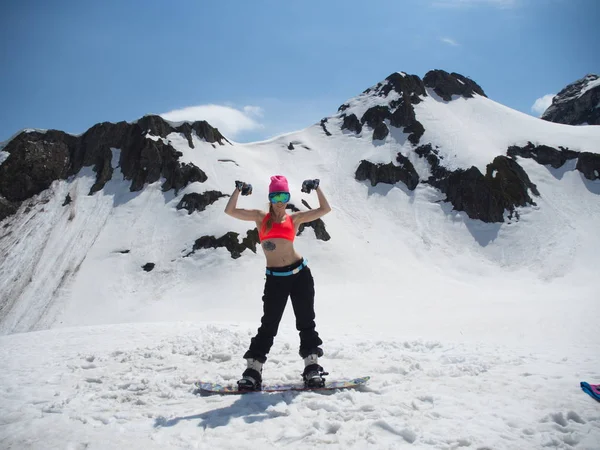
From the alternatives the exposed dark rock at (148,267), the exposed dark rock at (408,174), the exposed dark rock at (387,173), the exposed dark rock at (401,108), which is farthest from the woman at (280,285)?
the exposed dark rock at (401,108)

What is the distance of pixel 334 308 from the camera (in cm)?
2491

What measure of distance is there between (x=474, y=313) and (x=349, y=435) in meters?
19.1

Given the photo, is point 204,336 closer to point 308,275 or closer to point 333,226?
point 308,275

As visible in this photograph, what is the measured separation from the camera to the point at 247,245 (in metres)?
33.2

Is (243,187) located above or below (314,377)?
above

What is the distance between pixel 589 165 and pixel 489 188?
560 inches

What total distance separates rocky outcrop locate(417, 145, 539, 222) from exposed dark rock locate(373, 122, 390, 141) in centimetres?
1284

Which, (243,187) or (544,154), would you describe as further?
(544,154)

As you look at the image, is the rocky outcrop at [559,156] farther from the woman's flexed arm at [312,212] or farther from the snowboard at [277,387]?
the snowboard at [277,387]

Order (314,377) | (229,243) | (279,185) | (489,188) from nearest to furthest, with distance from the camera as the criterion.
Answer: (314,377), (279,185), (229,243), (489,188)

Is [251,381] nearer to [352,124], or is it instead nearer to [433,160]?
[433,160]

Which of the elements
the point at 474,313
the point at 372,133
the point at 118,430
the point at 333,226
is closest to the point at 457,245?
Result: the point at 333,226

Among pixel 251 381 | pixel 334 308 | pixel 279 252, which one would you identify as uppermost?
pixel 279 252

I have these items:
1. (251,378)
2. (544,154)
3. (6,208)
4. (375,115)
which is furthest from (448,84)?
(251,378)
